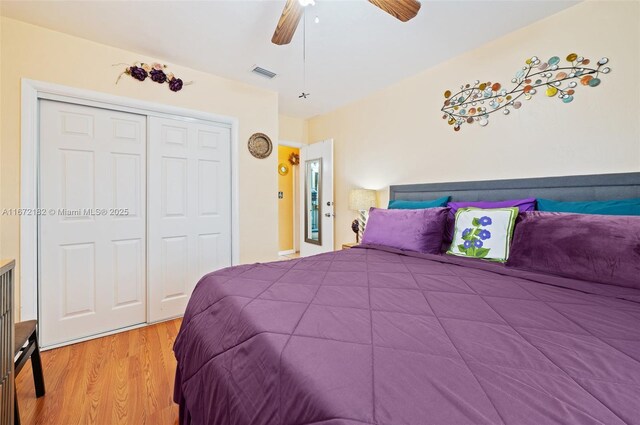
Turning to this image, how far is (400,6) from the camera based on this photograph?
4.83ft

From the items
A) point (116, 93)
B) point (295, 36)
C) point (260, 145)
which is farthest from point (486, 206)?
point (116, 93)

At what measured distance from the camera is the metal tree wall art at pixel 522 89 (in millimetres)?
1815


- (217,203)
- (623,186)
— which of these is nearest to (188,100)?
(217,203)

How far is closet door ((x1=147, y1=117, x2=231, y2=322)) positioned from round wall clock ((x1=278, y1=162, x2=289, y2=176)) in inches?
94.7

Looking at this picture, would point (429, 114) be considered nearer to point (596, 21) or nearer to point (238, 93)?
point (596, 21)

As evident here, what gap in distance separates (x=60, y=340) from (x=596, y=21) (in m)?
4.54

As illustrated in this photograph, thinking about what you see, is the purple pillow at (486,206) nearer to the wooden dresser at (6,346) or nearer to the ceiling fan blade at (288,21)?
the ceiling fan blade at (288,21)

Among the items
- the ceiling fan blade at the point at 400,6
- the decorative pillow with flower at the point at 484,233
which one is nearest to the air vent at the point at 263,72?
the ceiling fan blade at the point at 400,6

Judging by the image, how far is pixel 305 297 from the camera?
1113mm

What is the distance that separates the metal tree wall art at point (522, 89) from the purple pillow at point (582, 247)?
106cm

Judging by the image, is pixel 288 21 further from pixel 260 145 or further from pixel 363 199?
pixel 363 199

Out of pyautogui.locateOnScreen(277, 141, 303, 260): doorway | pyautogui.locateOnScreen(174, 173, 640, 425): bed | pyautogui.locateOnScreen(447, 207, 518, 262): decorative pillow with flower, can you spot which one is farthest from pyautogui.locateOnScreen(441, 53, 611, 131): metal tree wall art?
pyautogui.locateOnScreen(277, 141, 303, 260): doorway

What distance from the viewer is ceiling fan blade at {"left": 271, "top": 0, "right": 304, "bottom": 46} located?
1514mm

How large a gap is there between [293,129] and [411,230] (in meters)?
2.87
